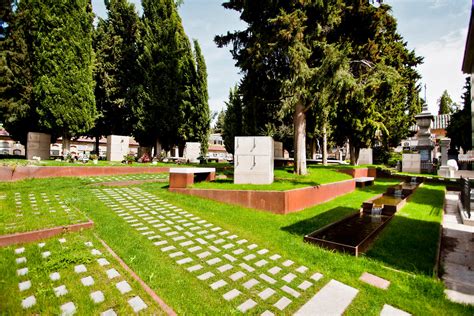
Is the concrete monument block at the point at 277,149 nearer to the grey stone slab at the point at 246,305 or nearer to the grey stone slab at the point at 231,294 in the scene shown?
the grey stone slab at the point at 231,294

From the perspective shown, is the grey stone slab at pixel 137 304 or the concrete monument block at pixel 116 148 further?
the concrete monument block at pixel 116 148

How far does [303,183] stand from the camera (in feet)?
36.8

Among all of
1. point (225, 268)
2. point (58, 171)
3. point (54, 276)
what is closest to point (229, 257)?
point (225, 268)

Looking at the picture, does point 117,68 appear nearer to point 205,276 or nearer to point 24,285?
point 24,285

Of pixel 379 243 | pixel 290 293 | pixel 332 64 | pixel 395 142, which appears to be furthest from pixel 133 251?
pixel 395 142

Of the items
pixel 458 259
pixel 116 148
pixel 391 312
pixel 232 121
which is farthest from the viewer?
pixel 232 121

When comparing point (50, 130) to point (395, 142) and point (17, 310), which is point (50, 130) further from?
point (395, 142)

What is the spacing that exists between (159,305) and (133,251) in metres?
2.04

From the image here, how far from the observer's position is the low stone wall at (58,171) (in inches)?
470

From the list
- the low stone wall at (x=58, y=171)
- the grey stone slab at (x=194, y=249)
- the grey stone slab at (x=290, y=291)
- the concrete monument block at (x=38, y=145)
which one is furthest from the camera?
the concrete monument block at (x=38, y=145)

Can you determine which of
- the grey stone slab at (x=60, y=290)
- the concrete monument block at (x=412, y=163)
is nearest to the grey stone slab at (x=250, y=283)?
the grey stone slab at (x=60, y=290)

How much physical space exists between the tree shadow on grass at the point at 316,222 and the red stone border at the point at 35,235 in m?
5.64

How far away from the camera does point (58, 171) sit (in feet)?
45.3

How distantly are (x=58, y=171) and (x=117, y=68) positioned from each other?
55.1ft
